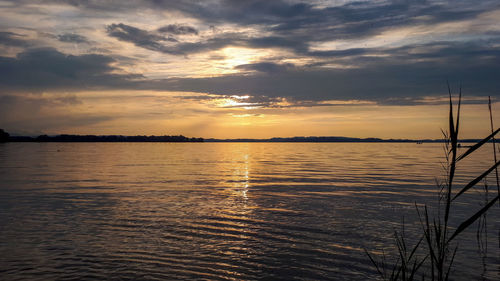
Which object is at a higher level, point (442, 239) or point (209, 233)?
point (442, 239)

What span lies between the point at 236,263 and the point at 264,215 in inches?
286

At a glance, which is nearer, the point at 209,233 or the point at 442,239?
the point at 442,239

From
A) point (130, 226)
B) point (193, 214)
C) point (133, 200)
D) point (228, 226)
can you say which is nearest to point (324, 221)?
point (228, 226)

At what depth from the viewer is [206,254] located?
12320mm

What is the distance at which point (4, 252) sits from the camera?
12.2 m

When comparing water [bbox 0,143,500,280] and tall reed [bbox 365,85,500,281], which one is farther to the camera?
water [bbox 0,143,500,280]

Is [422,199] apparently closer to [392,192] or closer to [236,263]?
Answer: [392,192]

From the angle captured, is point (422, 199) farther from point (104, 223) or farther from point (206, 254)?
point (104, 223)

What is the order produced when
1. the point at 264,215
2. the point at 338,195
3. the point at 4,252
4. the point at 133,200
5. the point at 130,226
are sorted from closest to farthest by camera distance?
1. the point at 4,252
2. the point at 130,226
3. the point at 264,215
4. the point at 133,200
5. the point at 338,195

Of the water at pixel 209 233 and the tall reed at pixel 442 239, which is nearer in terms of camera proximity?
the tall reed at pixel 442 239

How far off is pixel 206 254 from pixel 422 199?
660 inches

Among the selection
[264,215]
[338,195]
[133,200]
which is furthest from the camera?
[338,195]

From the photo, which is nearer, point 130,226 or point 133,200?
point 130,226

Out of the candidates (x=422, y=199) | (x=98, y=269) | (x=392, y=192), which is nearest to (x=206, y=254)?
(x=98, y=269)
